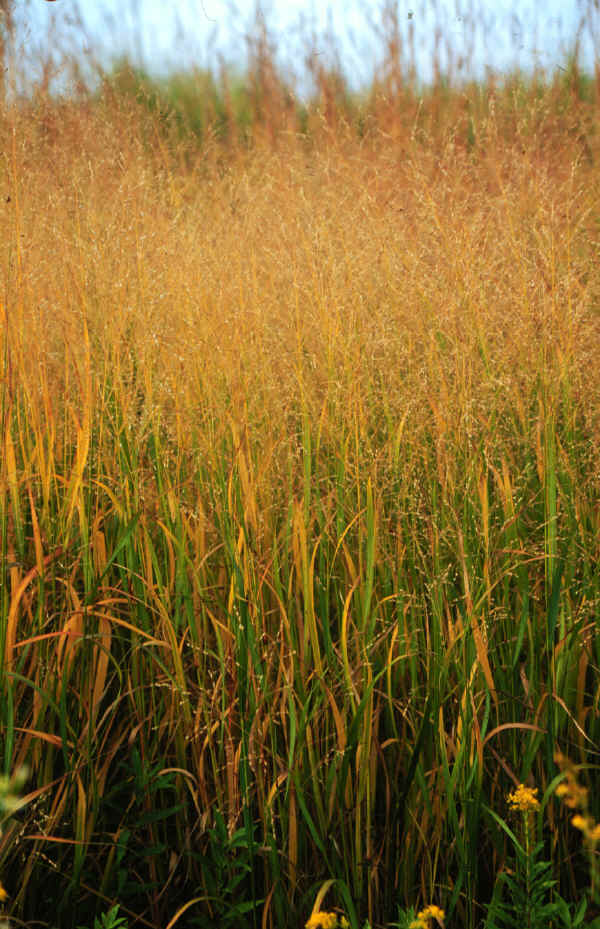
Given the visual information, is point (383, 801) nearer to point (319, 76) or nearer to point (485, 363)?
point (485, 363)

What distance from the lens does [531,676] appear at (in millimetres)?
1461

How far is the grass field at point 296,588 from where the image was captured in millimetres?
1364

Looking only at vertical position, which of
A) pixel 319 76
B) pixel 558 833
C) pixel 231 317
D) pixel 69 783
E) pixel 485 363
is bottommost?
pixel 558 833

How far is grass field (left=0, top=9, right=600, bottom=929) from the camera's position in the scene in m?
1.36

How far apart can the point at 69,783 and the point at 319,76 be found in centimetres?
349

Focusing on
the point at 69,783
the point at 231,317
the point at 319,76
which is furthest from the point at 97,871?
the point at 319,76

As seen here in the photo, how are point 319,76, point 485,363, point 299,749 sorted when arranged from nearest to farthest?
point 299,749 → point 485,363 → point 319,76

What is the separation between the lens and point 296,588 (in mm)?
1629

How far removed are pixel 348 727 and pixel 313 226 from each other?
1634 millimetres

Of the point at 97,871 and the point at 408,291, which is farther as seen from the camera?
the point at 408,291

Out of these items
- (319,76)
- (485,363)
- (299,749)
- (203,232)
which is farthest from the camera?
(319,76)

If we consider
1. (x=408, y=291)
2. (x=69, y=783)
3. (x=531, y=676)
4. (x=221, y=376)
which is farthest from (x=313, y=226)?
(x=69, y=783)

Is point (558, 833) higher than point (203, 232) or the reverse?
the reverse

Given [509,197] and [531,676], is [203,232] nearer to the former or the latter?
[509,197]
